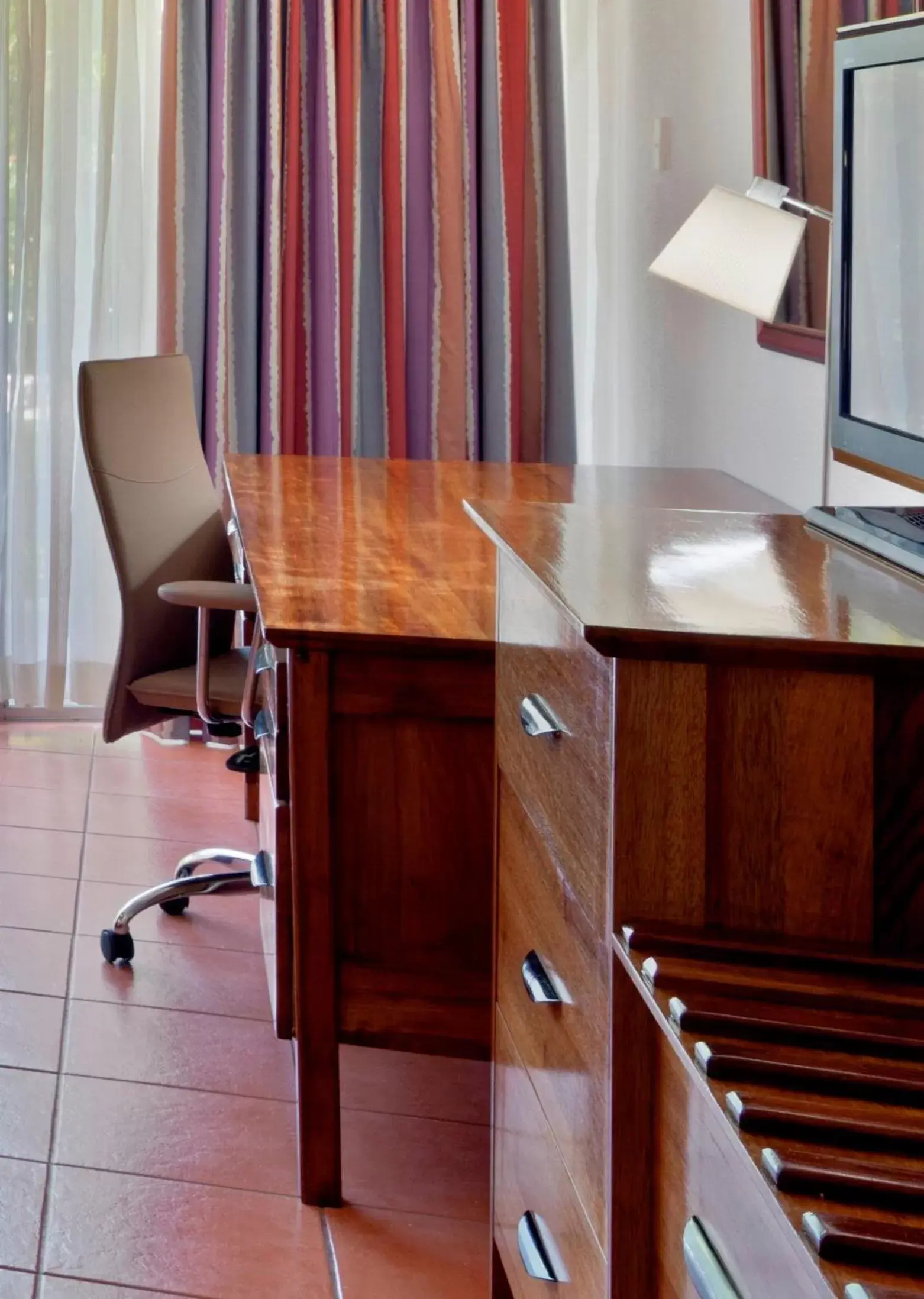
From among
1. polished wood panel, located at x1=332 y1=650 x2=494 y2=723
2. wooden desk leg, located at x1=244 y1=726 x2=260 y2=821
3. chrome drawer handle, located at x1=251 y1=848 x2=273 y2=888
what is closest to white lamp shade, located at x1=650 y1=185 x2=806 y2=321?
polished wood panel, located at x1=332 y1=650 x2=494 y2=723

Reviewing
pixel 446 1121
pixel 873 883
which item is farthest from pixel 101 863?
pixel 873 883

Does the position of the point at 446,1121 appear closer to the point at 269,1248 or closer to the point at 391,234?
the point at 269,1248

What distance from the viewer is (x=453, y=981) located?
201cm

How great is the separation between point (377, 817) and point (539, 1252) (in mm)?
680

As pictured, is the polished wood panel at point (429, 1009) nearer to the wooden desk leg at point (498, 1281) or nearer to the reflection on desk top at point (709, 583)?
the wooden desk leg at point (498, 1281)

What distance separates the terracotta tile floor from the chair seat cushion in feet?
1.53

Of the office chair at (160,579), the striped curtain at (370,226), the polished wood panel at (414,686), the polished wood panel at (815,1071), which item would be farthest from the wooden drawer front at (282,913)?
the striped curtain at (370,226)

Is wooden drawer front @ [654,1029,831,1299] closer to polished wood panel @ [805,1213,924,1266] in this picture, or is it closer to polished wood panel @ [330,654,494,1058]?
polished wood panel @ [805,1213,924,1266]

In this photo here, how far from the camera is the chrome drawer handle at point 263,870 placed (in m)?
2.36

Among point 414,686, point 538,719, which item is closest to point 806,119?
point 414,686

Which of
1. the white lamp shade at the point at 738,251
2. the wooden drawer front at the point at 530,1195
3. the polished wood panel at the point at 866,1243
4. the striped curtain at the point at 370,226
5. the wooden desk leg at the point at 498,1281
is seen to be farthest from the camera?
the striped curtain at the point at 370,226

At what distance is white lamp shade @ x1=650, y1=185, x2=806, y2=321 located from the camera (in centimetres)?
211

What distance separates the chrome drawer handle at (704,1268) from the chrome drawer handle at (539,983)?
0.38 m

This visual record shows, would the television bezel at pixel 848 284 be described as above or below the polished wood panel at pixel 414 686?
above
